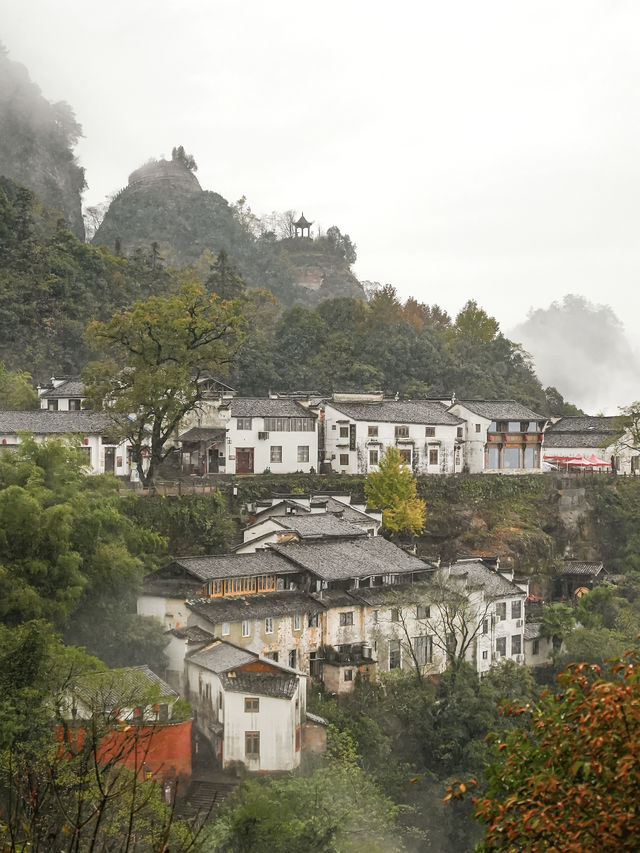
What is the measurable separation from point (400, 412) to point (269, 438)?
7.40 metres

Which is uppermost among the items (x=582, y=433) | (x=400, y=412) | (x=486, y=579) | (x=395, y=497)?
(x=400, y=412)

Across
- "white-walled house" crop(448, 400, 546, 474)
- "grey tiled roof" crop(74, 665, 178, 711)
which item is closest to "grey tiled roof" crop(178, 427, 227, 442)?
"white-walled house" crop(448, 400, 546, 474)

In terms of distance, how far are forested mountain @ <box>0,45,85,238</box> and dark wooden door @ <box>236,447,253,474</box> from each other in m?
47.6

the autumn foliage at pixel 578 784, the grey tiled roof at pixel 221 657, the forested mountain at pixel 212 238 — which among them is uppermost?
the forested mountain at pixel 212 238

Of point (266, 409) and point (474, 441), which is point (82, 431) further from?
point (474, 441)

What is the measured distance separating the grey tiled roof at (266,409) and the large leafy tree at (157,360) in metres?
6.80

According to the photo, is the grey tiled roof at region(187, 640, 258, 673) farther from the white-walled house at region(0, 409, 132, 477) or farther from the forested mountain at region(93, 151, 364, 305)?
the forested mountain at region(93, 151, 364, 305)

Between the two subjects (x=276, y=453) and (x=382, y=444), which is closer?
(x=276, y=453)

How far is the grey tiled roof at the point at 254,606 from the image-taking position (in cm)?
2930

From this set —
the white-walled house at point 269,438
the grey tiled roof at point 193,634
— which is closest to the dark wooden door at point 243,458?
the white-walled house at point 269,438

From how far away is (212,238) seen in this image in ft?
323

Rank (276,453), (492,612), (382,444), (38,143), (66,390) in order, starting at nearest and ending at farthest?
(492,612) → (276,453) → (382,444) → (66,390) → (38,143)

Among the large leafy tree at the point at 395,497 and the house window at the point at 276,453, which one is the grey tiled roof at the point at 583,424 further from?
the house window at the point at 276,453

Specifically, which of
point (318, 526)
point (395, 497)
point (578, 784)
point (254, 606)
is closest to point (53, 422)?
point (318, 526)
